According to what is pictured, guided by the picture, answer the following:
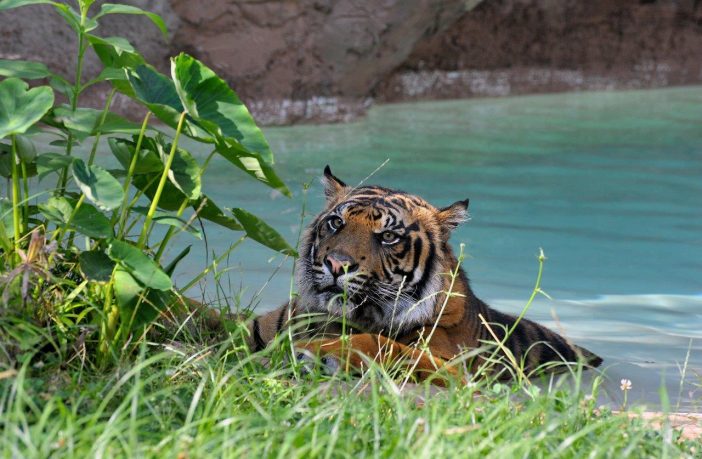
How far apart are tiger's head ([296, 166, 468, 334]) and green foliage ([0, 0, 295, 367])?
275 millimetres

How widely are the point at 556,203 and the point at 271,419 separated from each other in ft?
19.2

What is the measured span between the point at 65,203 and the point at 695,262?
435cm

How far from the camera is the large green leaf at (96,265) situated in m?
3.43

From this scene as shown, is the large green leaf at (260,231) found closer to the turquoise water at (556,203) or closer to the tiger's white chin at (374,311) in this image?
the turquoise water at (556,203)

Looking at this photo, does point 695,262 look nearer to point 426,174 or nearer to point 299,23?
point 426,174

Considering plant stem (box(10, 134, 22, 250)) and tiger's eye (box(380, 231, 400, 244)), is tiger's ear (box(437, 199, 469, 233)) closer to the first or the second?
tiger's eye (box(380, 231, 400, 244))

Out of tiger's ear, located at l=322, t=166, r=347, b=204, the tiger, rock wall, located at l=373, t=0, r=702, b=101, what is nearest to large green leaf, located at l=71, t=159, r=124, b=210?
the tiger

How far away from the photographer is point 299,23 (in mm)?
11648

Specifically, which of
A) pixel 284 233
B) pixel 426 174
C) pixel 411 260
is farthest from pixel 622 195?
pixel 411 260

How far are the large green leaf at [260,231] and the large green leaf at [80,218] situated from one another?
427 mm

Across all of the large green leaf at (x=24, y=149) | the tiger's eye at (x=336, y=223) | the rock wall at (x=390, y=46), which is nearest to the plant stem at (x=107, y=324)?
the large green leaf at (x=24, y=149)

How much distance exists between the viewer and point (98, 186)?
10.9 feet

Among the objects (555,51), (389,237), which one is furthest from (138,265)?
(555,51)

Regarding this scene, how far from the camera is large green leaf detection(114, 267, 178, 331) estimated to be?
330cm
